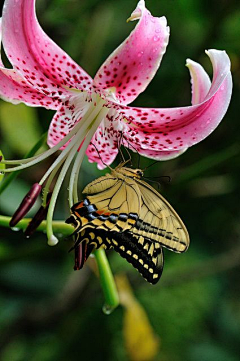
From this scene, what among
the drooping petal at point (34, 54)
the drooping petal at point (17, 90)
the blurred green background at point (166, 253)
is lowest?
the blurred green background at point (166, 253)

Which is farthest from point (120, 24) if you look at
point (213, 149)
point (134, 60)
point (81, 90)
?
point (134, 60)

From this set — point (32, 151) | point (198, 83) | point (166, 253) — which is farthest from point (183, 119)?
point (166, 253)

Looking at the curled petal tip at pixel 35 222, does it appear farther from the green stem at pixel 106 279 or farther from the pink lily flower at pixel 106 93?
the green stem at pixel 106 279

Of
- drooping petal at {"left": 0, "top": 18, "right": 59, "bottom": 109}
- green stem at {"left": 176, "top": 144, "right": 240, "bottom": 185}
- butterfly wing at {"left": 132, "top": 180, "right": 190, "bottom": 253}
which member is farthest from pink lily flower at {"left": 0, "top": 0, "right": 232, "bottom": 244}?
green stem at {"left": 176, "top": 144, "right": 240, "bottom": 185}

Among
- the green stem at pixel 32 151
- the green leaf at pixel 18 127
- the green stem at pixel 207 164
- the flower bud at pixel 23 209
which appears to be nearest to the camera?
the flower bud at pixel 23 209

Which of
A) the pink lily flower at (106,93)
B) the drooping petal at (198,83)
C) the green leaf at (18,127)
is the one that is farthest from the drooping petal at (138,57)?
the green leaf at (18,127)

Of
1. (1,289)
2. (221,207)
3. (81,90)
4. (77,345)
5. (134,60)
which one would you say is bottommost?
(77,345)

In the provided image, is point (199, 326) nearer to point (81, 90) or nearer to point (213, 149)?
point (213, 149)
